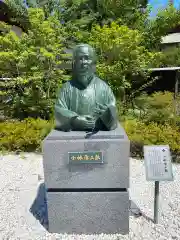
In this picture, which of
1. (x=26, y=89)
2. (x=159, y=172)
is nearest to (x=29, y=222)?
(x=159, y=172)

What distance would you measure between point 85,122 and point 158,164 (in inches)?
37.4

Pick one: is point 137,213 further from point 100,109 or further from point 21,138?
point 21,138

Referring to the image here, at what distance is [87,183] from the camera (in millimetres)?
2553

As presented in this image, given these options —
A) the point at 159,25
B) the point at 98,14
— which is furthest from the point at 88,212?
the point at 98,14

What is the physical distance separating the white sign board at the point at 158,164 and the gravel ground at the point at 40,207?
24.6 inches

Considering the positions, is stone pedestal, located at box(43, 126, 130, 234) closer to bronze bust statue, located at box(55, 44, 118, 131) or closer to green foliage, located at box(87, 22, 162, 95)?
bronze bust statue, located at box(55, 44, 118, 131)

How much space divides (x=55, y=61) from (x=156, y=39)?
4.99 metres

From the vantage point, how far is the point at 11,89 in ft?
29.0

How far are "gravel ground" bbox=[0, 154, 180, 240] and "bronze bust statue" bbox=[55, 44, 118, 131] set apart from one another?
121cm

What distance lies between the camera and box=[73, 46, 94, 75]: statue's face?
103 inches

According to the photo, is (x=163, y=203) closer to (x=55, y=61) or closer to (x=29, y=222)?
Answer: (x=29, y=222)

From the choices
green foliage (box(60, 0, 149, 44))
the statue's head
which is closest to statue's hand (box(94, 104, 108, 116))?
the statue's head

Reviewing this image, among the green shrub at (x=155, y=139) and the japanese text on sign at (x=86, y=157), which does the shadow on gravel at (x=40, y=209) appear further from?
the green shrub at (x=155, y=139)

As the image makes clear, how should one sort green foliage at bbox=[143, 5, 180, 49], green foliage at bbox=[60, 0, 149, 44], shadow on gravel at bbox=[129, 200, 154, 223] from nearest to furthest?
shadow on gravel at bbox=[129, 200, 154, 223] → green foliage at bbox=[143, 5, 180, 49] → green foliage at bbox=[60, 0, 149, 44]
